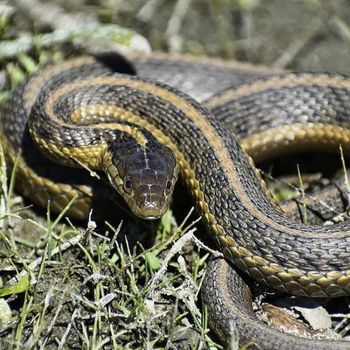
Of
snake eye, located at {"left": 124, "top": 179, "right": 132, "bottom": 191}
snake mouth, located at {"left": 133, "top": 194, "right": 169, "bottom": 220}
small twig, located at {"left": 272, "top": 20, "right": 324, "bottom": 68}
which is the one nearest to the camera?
snake mouth, located at {"left": 133, "top": 194, "right": 169, "bottom": 220}

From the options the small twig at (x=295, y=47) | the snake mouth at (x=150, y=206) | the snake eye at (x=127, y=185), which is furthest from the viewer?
the small twig at (x=295, y=47)

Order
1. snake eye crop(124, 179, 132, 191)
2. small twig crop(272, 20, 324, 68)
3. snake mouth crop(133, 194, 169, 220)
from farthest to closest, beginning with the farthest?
1. small twig crop(272, 20, 324, 68)
2. snake eye crop(124, 179, 132, 191)
3. snake mouth crop(133, 194, 169, 220)

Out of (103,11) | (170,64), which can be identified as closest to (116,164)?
(170,64)

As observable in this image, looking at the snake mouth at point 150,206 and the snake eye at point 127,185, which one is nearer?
the snake mouth at point 150,206

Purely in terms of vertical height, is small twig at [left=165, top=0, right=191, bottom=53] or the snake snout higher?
small twig at [left=165, top=0, right=191, bottom=53]

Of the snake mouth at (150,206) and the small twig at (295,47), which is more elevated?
the small twig at (295,47)

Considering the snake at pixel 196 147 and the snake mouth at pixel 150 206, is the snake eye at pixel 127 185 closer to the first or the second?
the snake at pixel 196 147

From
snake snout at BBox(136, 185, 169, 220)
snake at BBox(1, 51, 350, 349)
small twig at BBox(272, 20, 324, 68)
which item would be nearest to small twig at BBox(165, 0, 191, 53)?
snake at BBox(1, 51, 350, 349)

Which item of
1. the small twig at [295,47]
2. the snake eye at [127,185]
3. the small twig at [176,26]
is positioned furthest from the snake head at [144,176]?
the small twig at [295,47]

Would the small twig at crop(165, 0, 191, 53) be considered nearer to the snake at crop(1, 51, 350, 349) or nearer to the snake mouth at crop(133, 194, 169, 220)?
the snake at crop(1, 51, 350, 349)
